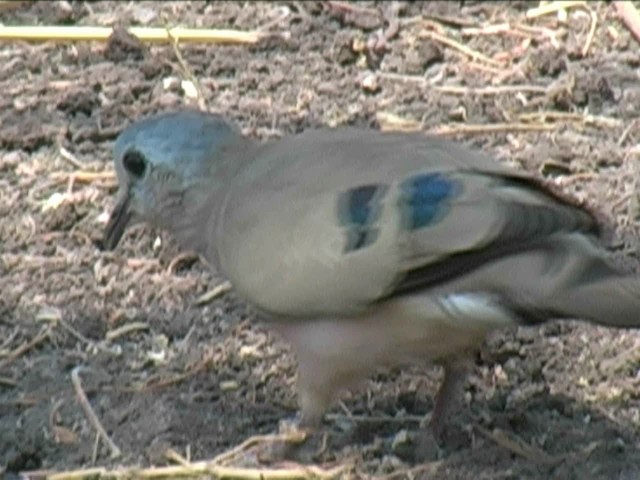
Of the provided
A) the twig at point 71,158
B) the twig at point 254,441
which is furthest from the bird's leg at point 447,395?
the twig at point 71,158

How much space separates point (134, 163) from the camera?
5.25 metres

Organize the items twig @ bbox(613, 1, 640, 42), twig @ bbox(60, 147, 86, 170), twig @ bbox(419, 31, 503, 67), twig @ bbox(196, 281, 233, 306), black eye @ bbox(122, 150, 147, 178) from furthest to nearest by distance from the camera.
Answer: twig @ bbox(613, 1, 640, 42), twig @ bbox(419, 31, 503, 67), twig @ bbox(60, 147, 86, 170), twig @ bbox(196, 281, 233, 306), black eye @ bbox(122, 150, 147, 178)

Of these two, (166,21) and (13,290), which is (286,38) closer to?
(166,21)

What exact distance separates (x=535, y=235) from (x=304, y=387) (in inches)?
30.2

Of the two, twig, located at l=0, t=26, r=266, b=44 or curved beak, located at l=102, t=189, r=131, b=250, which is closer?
curved beak, located at l=102, t=189, r=131, b=250

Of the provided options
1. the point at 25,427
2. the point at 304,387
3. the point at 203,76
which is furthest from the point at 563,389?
the point at 203,76

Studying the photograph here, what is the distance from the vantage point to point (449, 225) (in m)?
4.61

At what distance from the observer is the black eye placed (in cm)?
522

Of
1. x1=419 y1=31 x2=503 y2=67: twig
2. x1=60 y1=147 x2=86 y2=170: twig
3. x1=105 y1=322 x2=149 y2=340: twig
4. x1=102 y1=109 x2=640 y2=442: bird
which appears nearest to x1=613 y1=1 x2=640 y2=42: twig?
x1=419 y1=31 x2=503 y2=67: twig

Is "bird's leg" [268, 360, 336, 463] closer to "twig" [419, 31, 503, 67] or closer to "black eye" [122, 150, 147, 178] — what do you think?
"black eye" [122, 150, 147, 178]

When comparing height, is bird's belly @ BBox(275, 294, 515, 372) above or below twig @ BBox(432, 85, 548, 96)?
above

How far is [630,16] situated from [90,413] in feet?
9.85

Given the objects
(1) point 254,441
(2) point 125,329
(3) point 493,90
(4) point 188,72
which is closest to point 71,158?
(4) point 188,72

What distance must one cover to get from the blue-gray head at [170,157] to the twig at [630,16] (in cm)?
245
